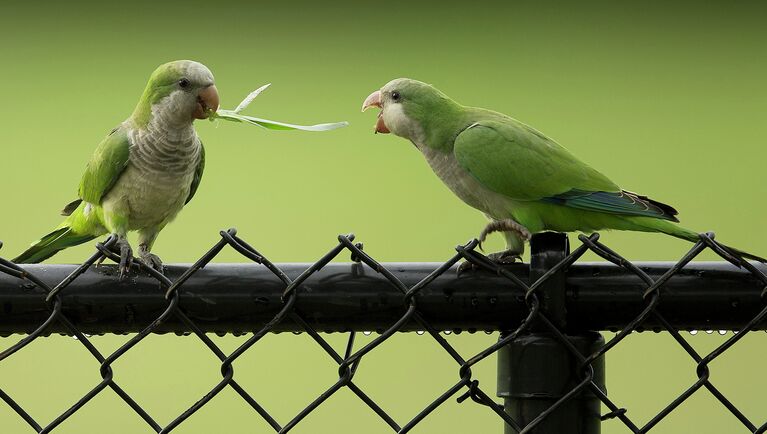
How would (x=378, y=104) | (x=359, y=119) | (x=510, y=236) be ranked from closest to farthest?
(x=510, y=236) → (x=378, y=104) → (x=359, y=119)

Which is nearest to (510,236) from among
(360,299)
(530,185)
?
(530,185)

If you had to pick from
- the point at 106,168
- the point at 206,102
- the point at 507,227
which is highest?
the point at 206,102

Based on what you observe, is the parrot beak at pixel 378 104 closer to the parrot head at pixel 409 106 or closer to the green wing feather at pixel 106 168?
the parrot head at pixel 409 106

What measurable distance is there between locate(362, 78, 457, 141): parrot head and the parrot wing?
0.51 feet

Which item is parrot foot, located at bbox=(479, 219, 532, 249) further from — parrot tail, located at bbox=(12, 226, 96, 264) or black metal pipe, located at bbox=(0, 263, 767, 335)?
parrot tail, located at bbox=(12, 226, 96, 264)

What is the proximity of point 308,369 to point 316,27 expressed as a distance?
1.06 metres

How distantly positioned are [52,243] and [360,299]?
3.80 feet

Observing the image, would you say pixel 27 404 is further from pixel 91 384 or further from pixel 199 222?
pixel 199 222

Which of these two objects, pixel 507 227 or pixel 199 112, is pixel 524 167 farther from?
pixel 199 112

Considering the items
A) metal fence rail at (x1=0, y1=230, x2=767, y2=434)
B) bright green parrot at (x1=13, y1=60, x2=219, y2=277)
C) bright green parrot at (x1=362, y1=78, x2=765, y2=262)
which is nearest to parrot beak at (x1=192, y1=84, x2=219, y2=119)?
bright green parrot at (x1=13, y1=60, x2=219, y2=277)

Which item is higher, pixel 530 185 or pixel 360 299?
pixel 530 185

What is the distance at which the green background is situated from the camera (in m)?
3.19

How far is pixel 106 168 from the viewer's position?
1.97 meters

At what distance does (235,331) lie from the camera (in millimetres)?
1170
